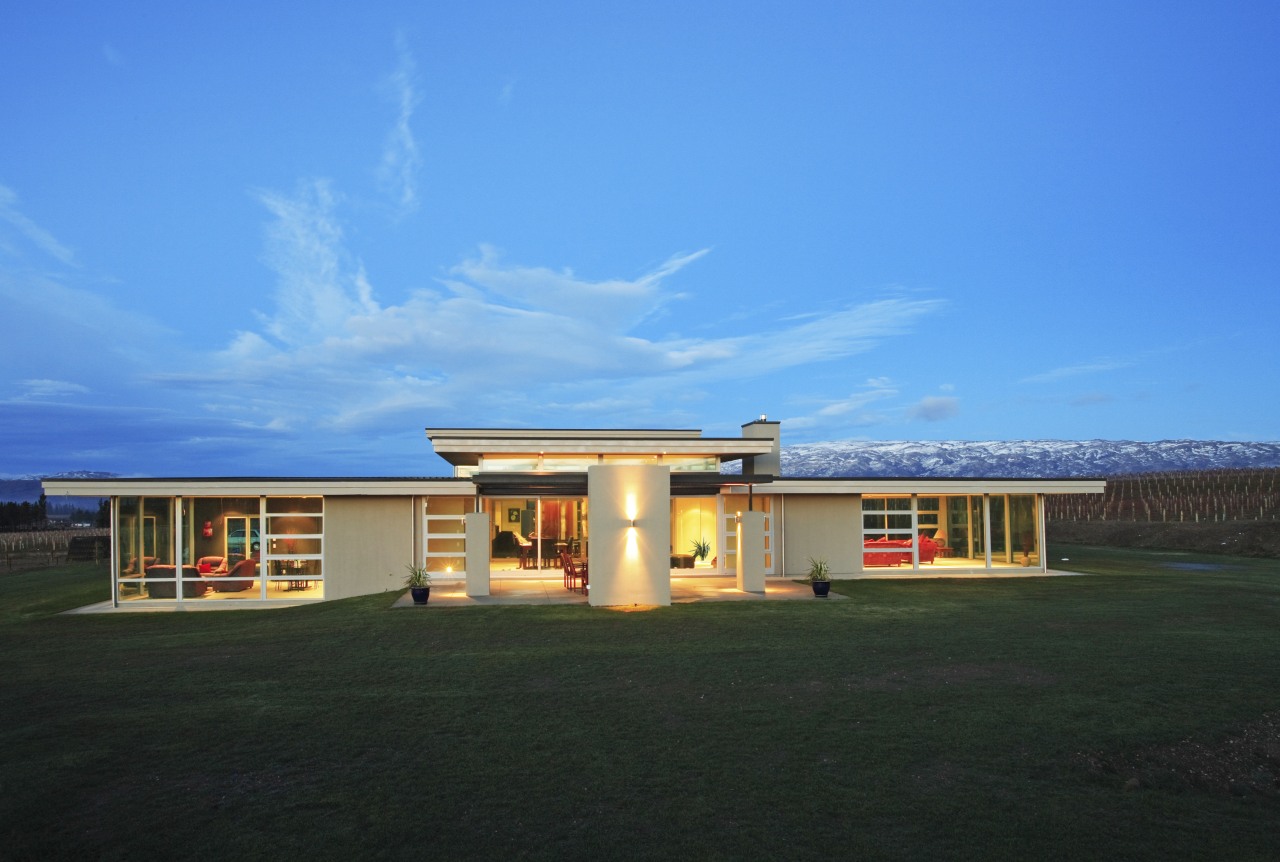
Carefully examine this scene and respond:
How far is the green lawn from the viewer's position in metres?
5.45

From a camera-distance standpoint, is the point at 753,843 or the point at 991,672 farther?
the point at 991,672

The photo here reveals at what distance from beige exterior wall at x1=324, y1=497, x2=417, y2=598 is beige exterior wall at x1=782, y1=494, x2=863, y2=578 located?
32.1ft

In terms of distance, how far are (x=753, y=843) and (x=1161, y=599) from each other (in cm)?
1511

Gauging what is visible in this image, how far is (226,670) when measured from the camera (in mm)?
10703

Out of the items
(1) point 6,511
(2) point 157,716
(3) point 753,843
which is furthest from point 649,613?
(1) point 6,511

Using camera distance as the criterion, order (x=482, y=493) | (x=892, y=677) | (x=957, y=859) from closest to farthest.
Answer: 1. (x=957, y=859)
2. (x=892, y=677)
3. (x=482, y=493)

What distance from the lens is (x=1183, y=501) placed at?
186 ft

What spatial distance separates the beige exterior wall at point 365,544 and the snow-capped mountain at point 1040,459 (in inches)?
6245

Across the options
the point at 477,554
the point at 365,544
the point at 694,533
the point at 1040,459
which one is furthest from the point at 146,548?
the point at 1040,459

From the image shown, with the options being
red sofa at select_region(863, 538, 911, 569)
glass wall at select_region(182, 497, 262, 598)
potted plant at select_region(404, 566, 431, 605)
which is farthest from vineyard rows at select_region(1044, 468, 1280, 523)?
glass wall at select_region(182, 497, 262, 598)

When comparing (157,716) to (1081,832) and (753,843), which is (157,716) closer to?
(753,843)

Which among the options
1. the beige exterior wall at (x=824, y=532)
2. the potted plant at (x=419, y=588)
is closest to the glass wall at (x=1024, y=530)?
the beige exterior wall at (x=824, y=532)

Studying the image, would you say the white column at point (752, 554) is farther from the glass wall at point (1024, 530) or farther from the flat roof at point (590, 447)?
the glass wall at point (1024, 530)

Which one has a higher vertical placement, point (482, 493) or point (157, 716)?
point (482, 493)
